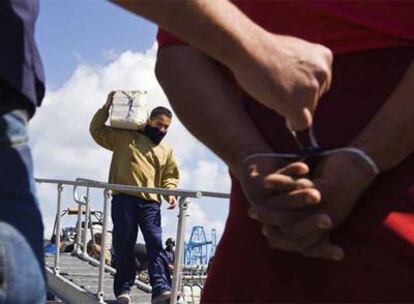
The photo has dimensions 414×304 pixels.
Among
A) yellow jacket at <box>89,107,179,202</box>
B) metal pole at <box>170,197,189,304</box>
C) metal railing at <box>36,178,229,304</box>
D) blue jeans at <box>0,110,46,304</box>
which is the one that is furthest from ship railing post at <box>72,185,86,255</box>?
blue jeans at <box>0,110,46,304</box>

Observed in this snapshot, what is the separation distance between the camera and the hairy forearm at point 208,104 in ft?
3.56

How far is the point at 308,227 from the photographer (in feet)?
3.17

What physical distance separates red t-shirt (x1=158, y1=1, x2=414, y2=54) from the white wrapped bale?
169 inches

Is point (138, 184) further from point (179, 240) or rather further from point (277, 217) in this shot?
point (277, 217)

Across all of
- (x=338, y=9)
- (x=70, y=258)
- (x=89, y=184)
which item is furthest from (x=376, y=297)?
(x=70, y=258)

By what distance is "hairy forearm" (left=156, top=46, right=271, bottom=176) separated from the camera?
1.09 metres

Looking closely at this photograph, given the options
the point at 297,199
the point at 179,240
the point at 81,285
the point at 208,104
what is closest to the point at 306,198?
the point at 297,199

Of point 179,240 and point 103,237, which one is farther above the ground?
point 179,240

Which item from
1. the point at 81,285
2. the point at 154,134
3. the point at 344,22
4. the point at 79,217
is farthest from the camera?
the point at 79,217

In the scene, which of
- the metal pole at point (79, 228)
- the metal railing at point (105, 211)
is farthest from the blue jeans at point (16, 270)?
the metal pole at point (79, 228)

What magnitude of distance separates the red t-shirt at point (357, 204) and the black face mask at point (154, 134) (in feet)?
13.9

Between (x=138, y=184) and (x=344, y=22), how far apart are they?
4.29 m

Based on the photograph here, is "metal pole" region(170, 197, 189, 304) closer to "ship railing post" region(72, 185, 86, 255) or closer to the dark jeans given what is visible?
the dark jeans

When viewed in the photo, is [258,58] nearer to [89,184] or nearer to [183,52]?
[183,52]
